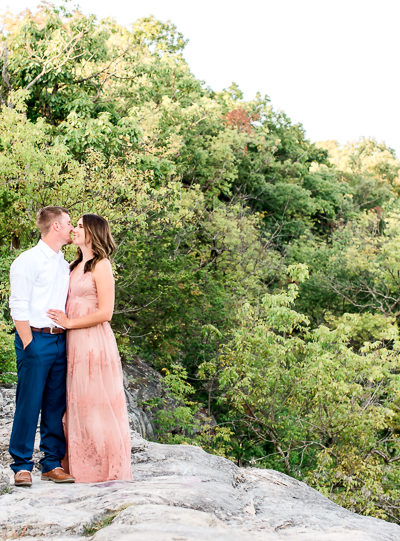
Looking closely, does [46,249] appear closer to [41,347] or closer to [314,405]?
[41,347]

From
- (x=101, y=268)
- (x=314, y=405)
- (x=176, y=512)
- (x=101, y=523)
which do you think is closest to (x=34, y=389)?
(x=101, y=268)

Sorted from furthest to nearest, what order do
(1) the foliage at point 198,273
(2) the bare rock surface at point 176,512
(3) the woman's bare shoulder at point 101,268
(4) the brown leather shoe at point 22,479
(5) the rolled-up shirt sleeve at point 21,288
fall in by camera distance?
(1) the foliage at point 198,273
(3) the woman's bare shoulder at point 101,268
(5) the rolled-up shirt sleeve at point 21,288
(4) the brown leather shoe at point 22,479
(2) the bare rock surface at point 176,512

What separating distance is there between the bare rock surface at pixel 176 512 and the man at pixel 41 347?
204 mm

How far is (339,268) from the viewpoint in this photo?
88.0 feet

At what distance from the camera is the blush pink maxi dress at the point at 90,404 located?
4.49 meters

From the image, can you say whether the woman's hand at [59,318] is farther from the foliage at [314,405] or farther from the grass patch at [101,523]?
the foliage at [314,405]

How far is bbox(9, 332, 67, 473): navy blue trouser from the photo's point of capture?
4.31m

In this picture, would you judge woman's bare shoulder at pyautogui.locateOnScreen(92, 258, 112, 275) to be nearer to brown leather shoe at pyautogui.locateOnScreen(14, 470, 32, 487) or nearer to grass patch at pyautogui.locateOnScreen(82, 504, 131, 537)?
brown leather shoe at pyautogui.locateOnScreen(14, 470, 32, 487)

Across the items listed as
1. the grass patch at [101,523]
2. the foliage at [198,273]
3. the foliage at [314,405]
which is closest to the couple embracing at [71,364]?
the grass patch at [101,523]

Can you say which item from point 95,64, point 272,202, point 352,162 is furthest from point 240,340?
point 352,162

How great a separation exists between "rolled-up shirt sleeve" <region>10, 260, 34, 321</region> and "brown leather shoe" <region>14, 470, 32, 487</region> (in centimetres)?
103

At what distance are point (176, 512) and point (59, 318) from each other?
6.06 ft

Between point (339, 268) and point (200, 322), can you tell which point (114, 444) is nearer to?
point (200, 322)

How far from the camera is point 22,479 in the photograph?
4.16m
